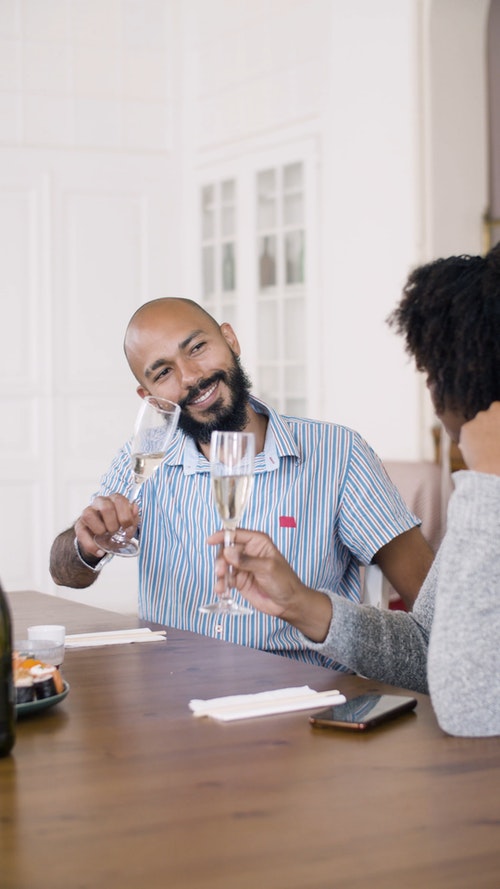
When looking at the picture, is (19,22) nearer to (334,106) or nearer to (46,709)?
(334,106)

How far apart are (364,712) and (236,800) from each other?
0.31 meters

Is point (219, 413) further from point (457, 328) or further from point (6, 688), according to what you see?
point (6, 688)

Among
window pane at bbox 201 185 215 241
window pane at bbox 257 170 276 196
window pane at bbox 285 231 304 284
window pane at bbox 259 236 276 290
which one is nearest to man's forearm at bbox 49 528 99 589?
window pane at bbox 285 231 304 284

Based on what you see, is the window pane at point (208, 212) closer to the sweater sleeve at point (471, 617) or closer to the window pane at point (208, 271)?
the window pane at point (208, 271)

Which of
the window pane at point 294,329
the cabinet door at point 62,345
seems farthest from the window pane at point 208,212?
the window pane at point 294,329

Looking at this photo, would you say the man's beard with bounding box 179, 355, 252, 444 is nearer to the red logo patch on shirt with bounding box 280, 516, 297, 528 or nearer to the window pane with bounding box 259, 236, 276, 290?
the red logo patch on shirt with bounding box 280, 516, 297, 528

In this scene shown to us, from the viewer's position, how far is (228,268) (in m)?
6.32

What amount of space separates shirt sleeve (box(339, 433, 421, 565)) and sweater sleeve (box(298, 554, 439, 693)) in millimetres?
478

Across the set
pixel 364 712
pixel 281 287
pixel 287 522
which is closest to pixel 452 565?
pixel 364 712

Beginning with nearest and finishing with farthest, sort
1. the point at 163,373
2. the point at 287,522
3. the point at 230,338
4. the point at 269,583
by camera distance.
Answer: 1. the point at 269,583
2. the point at 287,522
3. the point at 163,373
4. the point at 230,338

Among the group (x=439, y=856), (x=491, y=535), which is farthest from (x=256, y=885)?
(x=491, y=535)

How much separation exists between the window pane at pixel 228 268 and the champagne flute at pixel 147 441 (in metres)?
4.36

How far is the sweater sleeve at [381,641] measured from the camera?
1.65m

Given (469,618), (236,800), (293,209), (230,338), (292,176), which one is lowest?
(236,800)
